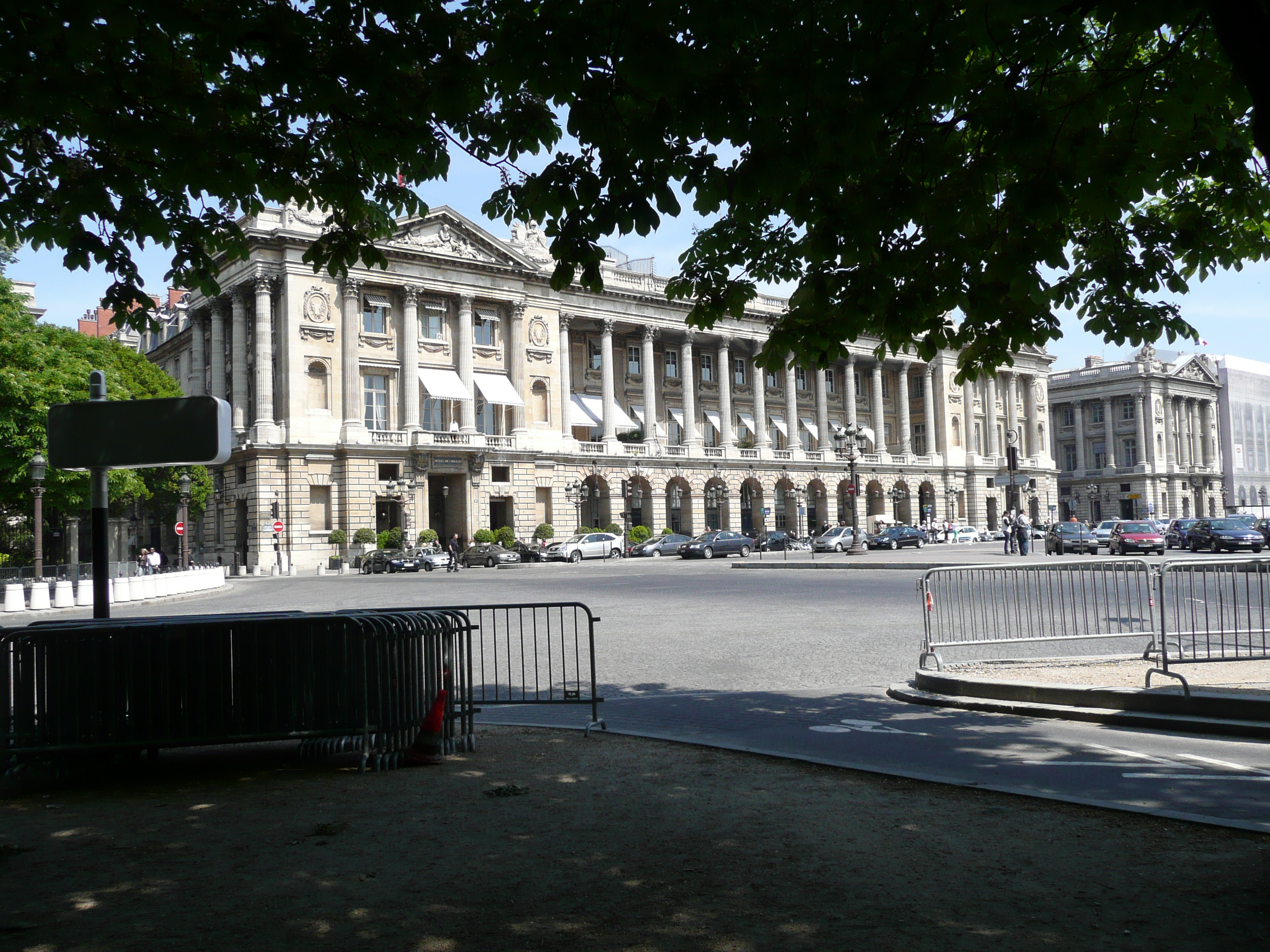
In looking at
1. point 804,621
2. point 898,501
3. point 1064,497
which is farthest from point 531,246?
point 1064,497

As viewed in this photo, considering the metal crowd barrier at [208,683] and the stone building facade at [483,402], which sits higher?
the stone building facade at [483,402]

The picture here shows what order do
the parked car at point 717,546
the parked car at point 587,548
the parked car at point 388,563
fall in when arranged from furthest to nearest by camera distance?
the parked car at point 587,548
the parked car at point 717,546
the parked car at point 388,563

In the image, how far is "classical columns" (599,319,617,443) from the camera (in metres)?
72.9

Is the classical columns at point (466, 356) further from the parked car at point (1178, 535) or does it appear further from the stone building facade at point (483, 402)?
the parked car at point (1178, 535)

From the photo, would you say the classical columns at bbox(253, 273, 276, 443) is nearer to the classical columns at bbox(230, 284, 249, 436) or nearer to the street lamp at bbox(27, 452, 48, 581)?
the classical columns at bbox(230, 284, 249, 436)

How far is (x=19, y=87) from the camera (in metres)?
6.89

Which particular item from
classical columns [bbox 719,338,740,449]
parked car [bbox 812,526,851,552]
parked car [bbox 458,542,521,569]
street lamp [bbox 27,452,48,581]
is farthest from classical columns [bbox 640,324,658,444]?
street lamp [bbox 27,452,48,581]

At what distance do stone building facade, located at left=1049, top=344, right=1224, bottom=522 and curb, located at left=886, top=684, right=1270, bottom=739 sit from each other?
112144 millimetres

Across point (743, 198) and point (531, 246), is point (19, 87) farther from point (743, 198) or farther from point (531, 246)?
point (531, 246)

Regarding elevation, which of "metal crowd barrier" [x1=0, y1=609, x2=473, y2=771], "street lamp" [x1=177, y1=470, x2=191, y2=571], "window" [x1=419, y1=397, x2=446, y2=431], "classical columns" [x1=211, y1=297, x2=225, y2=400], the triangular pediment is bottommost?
Answer: "metal crowd barrier" [x1=0, y1=609, x2=473, y2=771]

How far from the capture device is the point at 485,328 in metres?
67.4

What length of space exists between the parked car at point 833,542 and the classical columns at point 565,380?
1992 cm

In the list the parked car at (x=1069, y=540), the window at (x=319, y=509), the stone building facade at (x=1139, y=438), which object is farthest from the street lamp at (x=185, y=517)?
the stone building facade at (x=1139, y=438)

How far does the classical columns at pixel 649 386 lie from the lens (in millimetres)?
75938
